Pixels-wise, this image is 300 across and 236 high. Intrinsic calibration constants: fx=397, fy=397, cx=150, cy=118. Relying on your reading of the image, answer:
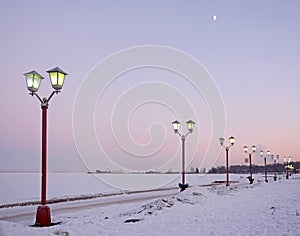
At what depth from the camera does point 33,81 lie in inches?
530

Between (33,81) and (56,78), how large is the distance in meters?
0.85

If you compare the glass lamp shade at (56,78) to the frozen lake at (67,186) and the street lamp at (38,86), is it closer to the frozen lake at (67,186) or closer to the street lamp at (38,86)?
the street lamp at (38,86)

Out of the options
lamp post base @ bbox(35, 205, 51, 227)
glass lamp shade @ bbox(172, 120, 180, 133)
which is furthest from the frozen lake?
lamp post base @ bbox(35, 205, 51, 227)

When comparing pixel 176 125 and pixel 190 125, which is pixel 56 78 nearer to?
pixel 176 125

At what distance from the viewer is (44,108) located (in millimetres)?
13320

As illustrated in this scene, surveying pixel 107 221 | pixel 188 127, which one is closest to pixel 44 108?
pixel 107 221

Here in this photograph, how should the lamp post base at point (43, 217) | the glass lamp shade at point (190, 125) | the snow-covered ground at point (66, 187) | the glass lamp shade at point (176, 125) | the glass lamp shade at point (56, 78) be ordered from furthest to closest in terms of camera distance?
the snow-covered ground at point (66, 187) < the glass lamp shade at point (190, 125) < the glass lamp shade at point (176, 125) < the glass lamp shade at point (56, 78) < the lamp post base at point (43, 217)

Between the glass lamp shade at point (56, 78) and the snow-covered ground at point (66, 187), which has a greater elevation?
the glass lamp shade at point (56, 78)

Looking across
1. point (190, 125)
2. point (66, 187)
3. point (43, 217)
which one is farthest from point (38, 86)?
point (66, 187)

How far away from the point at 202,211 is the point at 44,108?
21.8ft

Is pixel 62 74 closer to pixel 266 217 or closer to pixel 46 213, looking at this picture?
pixel 46 213

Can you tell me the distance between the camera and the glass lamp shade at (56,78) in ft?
43.4

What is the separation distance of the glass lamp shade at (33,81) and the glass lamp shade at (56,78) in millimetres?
528

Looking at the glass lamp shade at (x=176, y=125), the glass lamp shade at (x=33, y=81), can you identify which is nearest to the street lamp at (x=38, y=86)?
the glass lamp shade at (x=33, y=81)
